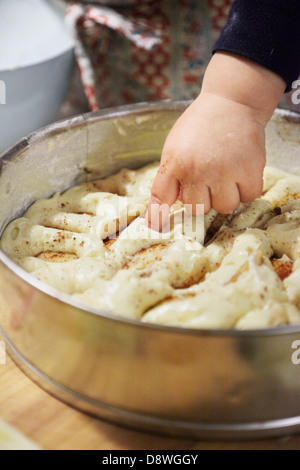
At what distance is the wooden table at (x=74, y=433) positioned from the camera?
0.55 meters

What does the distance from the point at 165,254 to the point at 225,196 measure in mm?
112

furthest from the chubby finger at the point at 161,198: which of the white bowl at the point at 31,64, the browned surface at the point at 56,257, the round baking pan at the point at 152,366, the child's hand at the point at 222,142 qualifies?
the white bowl at the point at 31,64

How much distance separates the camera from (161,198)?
2.40 ft

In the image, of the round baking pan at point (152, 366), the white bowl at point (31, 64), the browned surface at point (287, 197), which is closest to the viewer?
the round baking pan at point (152, 366)

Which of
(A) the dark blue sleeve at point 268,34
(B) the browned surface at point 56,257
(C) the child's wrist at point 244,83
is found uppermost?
(A) the dark blue sleeve at point 268,34

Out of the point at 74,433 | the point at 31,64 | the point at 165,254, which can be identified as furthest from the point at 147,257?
the point at 31,64

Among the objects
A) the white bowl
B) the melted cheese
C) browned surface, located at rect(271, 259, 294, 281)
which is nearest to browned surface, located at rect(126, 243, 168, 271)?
the melted cheese

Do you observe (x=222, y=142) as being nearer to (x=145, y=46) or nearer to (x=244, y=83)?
(x=244, y=83)

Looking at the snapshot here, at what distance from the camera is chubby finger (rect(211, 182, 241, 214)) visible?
2.26 ft

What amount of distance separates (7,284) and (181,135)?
0.30 meters

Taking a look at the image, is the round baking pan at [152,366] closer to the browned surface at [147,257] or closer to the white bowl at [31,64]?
the browned surface at [147,257]

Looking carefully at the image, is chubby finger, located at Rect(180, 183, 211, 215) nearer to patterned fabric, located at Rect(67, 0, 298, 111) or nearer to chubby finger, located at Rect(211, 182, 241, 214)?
chubby finger, located at Rect(211, 182, 241, 214)

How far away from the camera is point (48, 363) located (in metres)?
0.58

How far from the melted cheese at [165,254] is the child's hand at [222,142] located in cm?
6
